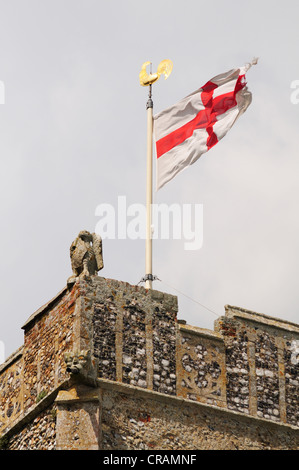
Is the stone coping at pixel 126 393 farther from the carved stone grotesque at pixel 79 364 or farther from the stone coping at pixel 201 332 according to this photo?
the stone coping at pixel 201 332

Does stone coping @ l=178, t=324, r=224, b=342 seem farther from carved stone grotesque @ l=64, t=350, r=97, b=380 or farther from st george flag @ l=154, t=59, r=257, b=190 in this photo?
st george flag @ l=154, t=59, r=257, b=190

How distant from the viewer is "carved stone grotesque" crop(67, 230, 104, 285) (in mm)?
32344

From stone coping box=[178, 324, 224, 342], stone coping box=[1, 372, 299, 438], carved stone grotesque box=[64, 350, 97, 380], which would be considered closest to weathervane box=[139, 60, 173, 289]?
stone coping box=[178, 324, 224, 342]

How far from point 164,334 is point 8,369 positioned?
4.22m

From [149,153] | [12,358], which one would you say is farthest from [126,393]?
[149,153]

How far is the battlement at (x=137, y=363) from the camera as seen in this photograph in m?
30.9

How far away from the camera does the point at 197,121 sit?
36.9 meters

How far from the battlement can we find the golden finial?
6542 millimetres

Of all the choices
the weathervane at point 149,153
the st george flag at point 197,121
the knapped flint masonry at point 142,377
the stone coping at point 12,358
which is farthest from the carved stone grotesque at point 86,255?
the st george flag at point 197,121

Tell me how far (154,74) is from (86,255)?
21.4 feet

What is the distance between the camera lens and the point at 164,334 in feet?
106

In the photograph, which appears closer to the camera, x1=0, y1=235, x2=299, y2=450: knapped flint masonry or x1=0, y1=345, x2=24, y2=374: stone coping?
x1=0, y1=235, x2=299, y2=450: knapped flint masonry
